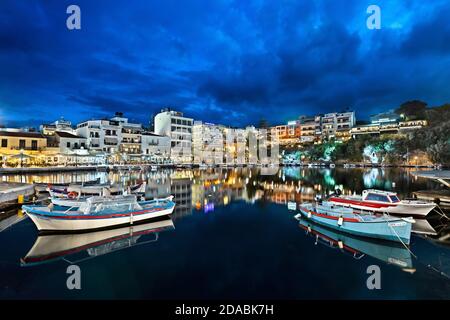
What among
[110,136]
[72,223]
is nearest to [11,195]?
[72,223]

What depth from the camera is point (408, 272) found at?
834 centimetres

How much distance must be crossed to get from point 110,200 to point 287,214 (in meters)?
12.1

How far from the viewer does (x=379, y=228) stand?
36.2 ft

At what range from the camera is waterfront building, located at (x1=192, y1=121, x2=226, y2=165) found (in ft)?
338

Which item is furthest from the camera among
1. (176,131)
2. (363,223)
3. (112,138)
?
(176,131)

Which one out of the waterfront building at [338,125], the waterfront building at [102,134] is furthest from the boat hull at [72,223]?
the waterfront building at [338,125]

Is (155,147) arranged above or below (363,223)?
above

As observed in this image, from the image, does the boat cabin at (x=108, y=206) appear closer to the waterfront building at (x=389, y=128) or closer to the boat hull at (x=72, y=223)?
the boat hull at (x=72, y=223)

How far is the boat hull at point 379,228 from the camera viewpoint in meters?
10.6

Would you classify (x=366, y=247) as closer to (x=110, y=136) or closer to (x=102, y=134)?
(x=102, y=134)

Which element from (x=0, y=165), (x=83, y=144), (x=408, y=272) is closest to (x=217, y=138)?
(x=83, y=144)

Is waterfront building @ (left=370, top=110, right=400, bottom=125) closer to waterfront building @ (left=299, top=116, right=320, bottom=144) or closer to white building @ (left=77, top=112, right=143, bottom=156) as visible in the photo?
waterfront building @ (left=299, top=116, right=320, bottom=144)

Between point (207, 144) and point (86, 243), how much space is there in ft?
324
